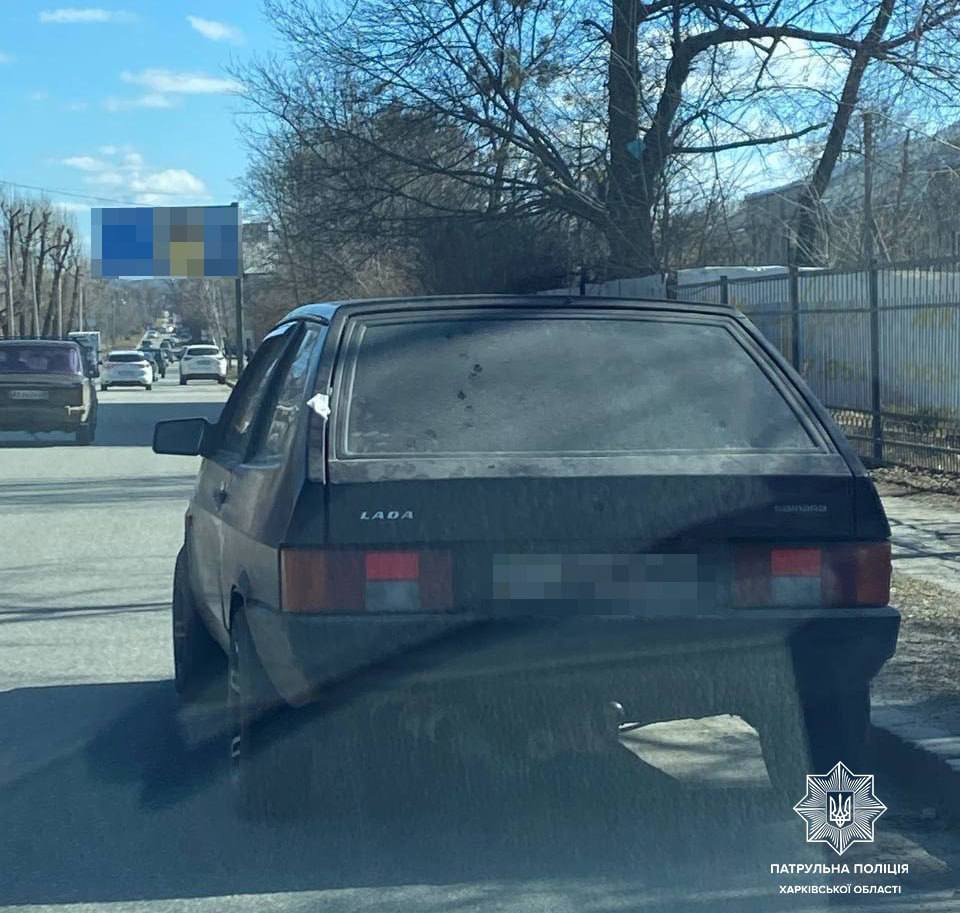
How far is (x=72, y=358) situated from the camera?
958 inches

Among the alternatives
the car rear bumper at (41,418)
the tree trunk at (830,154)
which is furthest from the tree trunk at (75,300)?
the tree trunk at (830,154)

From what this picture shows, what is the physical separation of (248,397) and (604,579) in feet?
7.22

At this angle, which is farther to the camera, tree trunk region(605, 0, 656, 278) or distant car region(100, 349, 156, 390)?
distant car region(100, 349, 156, 390)

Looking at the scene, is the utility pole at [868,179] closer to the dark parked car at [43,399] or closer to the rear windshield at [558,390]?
the dark parked car at [43,399]

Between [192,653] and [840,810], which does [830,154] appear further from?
[840,810]

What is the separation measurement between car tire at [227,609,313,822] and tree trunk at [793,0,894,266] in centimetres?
1633

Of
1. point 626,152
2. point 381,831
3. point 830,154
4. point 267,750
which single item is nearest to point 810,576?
point 381,831

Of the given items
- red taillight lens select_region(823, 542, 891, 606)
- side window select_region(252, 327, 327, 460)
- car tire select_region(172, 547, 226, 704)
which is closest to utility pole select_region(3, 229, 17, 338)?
car tire select_region(172, 547, 226, 704)

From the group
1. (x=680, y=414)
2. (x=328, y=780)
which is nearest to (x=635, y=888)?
(x=328, y=780)

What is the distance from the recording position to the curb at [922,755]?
16.5ft

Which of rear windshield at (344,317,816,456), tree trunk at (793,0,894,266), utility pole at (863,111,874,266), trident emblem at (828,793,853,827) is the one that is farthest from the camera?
utility pole at (863,111,874,266)

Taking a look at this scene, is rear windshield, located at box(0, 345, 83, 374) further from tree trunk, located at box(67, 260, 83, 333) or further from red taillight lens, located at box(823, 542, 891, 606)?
tree trunk, located at box(67, 260, 83, 333)

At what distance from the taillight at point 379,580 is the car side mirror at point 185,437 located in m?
2.07

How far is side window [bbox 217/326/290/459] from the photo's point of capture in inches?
224
